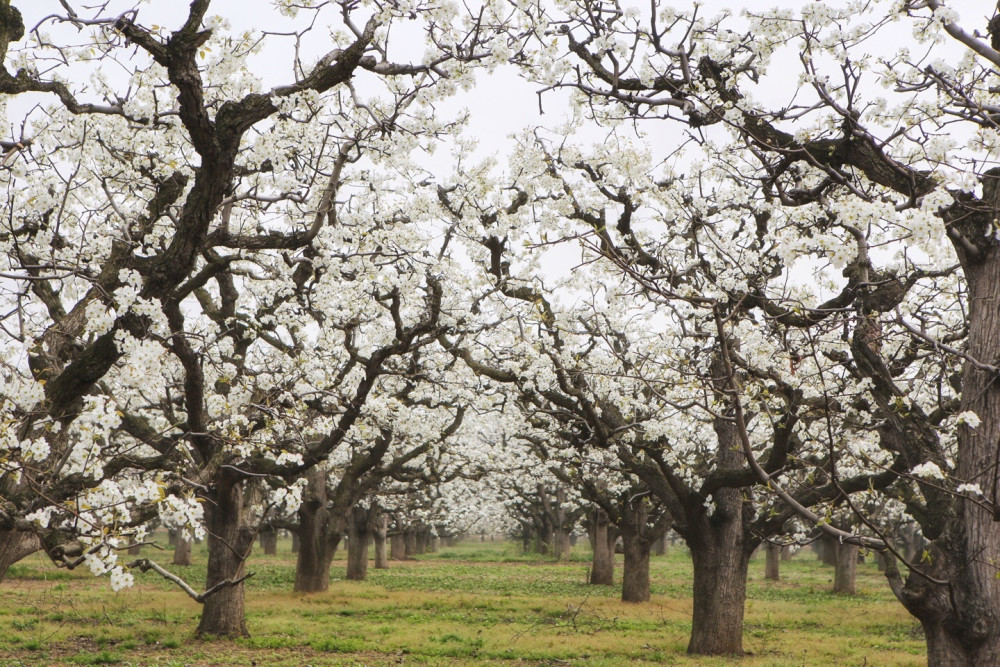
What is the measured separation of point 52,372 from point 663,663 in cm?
1151

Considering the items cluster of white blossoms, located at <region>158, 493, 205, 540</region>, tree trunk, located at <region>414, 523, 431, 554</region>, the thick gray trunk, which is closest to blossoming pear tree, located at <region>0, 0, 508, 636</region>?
cluster of white blossoms, located at <region>158, 493, 205, 540</region>

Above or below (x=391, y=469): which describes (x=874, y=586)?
below

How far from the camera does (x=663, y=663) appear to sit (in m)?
13.9

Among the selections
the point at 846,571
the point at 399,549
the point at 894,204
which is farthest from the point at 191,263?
the point at 399,549

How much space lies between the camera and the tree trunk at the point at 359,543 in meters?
31.6

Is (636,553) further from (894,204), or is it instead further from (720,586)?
(894,204)

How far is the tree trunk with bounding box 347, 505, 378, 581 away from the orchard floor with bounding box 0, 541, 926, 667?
127cm

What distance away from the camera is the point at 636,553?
24406mm

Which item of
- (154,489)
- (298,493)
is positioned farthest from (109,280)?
(298,493)

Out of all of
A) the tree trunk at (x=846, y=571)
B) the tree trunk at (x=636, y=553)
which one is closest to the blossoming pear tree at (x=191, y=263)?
the tree trunk at (x=636, y=553)

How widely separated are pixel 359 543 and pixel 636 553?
43.4ft

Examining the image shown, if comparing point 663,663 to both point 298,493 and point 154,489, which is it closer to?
point 298,493

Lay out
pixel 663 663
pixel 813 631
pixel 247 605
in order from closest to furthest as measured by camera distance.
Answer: pixel 663 663 → pixel 813 631 → pixel 247 605

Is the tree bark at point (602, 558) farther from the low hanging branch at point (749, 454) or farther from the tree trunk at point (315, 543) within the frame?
the low hanging branch at point (749, 454)
